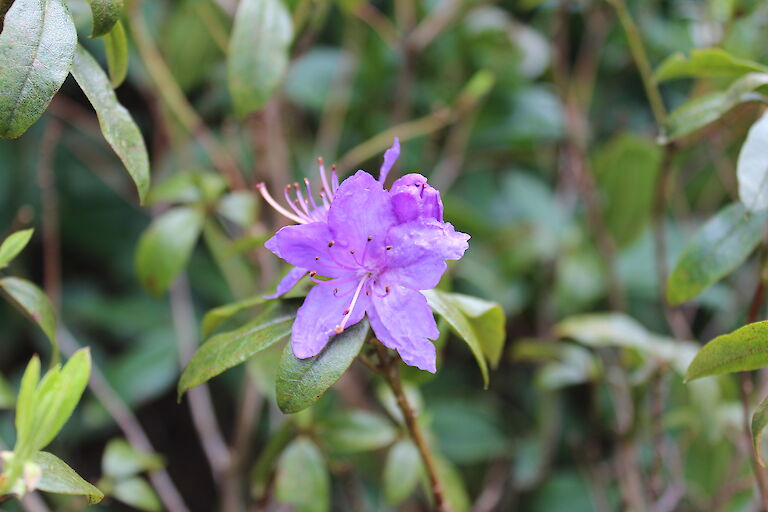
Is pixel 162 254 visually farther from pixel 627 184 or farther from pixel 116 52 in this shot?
pixel 627 184

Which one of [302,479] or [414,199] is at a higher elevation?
[414,199]

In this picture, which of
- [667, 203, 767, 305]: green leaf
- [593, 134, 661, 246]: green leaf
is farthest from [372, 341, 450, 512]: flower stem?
[593, 134, 661, 246]: green leaf

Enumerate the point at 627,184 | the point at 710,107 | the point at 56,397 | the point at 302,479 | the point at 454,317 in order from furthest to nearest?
1. the point at 627,184
2. the point at 302,479
3. the point at 710,107
4. the point at 454,317
5. the point at 56,397

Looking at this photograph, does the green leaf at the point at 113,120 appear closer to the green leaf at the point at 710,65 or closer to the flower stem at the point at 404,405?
the flower stem at the point at 404,405

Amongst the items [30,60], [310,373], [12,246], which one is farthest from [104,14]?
[310,373]

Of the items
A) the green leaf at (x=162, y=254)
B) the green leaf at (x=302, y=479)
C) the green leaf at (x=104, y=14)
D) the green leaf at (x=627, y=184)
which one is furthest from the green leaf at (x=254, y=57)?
the green leaf at (x=627, y=184)

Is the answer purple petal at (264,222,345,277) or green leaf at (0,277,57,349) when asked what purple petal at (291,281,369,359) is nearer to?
purple petal at (264,222,345,277)
